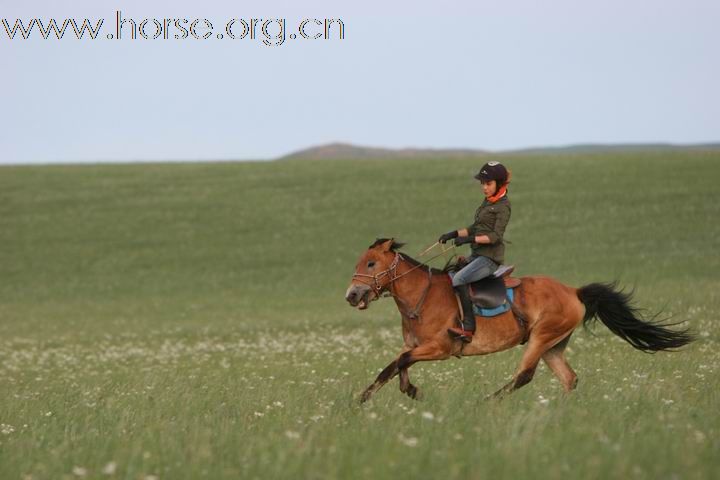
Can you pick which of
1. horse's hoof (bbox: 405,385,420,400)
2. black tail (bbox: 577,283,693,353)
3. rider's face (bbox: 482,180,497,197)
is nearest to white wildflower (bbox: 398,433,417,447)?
horse's hoof (bbox: 405,385,420,400)

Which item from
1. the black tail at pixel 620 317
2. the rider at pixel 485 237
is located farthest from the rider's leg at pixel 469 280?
the black tail at pixel 620 317

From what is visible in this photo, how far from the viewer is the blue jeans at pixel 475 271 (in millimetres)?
10078

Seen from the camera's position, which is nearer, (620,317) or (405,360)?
(405,360)

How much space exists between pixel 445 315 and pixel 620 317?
2178 mm

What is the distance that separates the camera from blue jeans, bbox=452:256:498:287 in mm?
10078

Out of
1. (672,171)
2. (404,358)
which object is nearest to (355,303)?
(404,358)

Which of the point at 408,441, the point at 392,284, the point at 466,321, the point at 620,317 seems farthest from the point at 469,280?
the point at 408,441

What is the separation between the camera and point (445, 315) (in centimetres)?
1015

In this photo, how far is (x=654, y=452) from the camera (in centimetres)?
593

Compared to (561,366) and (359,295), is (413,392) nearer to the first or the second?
(359,295)

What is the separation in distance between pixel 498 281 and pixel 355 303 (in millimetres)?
1425

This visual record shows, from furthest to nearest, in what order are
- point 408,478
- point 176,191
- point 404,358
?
point 176,191 → point 404,358 → point 408,478

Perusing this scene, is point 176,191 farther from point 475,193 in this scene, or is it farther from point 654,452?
point 654,452

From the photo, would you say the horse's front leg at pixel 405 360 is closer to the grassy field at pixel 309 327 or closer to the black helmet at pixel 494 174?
the grassy field at pixel 309 327
